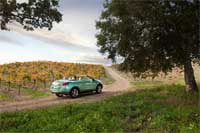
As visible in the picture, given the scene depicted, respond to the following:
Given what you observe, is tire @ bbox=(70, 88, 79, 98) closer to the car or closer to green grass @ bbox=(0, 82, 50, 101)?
the car

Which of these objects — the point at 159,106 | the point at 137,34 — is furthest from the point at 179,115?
the point at 137,34

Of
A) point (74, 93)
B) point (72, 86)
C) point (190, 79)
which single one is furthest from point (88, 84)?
point (190, 79)

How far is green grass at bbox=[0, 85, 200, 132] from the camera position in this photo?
15.2 meters

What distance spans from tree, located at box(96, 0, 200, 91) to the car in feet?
9.71

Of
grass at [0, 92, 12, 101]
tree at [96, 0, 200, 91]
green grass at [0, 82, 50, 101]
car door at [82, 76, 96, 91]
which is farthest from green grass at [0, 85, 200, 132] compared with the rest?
A: green grass at [0, 82, 50, 101]

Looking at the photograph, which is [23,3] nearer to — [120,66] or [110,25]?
[110,25]

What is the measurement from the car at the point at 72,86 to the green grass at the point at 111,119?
6441 mm

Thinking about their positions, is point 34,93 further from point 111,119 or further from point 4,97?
A: point 111,119

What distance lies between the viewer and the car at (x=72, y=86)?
2644cm

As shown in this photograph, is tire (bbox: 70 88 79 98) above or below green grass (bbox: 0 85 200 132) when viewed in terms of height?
above

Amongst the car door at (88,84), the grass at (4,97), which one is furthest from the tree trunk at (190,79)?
the grass at (4,97)

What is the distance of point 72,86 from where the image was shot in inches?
1048

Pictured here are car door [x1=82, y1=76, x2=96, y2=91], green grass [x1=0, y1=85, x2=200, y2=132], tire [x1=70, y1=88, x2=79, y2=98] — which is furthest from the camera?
car door [x1=82, y1=76, x2=96, y2=91]

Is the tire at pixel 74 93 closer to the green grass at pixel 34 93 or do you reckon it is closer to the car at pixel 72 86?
the car at pixel 72 86
